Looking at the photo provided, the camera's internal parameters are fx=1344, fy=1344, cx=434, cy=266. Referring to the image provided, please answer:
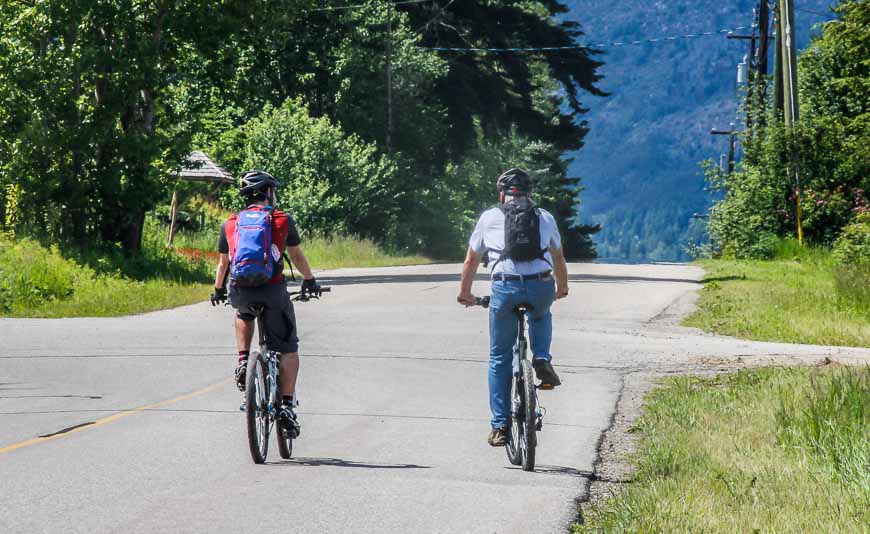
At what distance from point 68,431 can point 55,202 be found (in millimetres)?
19941

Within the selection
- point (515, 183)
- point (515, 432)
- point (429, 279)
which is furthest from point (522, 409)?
point (429, 279)

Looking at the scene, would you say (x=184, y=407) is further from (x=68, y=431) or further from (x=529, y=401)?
(x=529, y=401)

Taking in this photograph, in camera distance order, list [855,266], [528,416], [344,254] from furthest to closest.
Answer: [344,254] → [855,266] → [528,416]

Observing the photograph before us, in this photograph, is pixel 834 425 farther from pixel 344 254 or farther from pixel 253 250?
pixel 344 254

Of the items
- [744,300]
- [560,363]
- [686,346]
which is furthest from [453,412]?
[744,300]

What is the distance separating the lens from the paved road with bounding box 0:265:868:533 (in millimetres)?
7516

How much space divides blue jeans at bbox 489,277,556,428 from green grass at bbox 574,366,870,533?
101 cm

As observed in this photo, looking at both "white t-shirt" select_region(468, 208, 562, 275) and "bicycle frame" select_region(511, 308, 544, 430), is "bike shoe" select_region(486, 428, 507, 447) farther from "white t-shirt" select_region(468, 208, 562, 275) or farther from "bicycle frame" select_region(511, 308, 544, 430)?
"white t-shirt" select_region(468, 208, 562, 275)

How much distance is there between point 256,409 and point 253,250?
1040 millimetres

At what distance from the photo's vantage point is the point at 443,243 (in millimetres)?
65188

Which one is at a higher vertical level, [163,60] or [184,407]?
[163,60]

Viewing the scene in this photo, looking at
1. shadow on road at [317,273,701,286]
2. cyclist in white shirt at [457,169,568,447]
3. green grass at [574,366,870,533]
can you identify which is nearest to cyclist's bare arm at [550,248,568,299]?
cyclist in white shirt at [457,169,568,447]

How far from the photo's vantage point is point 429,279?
34.1 m

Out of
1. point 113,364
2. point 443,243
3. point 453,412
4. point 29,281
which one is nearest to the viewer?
point 453,412
